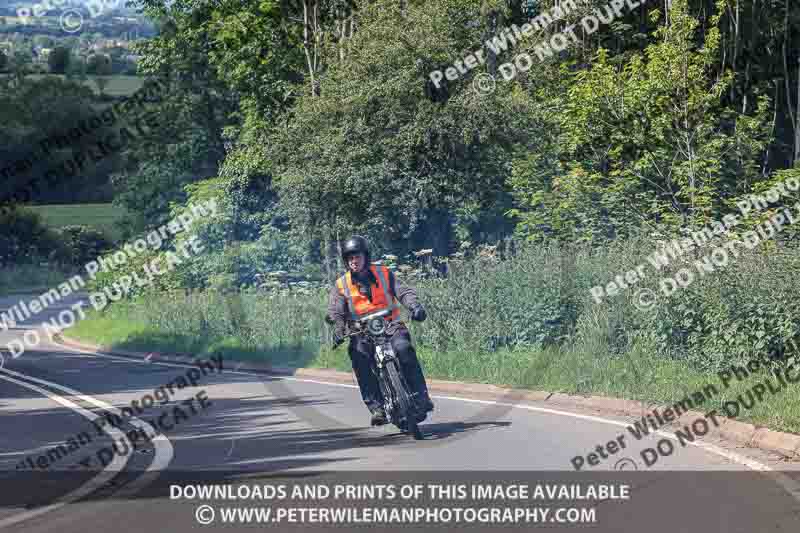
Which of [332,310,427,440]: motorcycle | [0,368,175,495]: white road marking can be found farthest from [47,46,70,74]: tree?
[332,310,427,440]: motorcycle

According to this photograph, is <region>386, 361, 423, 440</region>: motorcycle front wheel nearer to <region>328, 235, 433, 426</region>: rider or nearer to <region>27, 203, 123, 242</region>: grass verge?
<region>328, 235, 433, 426</region>: rider

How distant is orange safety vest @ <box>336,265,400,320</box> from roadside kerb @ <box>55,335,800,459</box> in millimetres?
3207

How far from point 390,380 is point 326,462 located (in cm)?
151

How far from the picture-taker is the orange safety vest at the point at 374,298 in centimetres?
1260

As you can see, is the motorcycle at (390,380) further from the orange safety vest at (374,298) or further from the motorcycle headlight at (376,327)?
the orange safety vest at (374,298)

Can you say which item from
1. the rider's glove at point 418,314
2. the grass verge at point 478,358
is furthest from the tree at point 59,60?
the rider's glove at point 418,314

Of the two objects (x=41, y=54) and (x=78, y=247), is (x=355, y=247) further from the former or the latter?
(x=41, y=54)

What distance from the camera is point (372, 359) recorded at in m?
12.8

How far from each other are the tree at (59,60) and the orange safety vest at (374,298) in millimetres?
128683

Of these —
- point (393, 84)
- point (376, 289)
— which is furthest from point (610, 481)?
point (393, 84)

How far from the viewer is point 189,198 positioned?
45.3 metres

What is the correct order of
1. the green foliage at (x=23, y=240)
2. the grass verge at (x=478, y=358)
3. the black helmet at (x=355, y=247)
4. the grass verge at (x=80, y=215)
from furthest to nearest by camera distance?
the grass verge at (x=80, y=215)
the green foliage at (x=23, y=240)
the grass verge at (x=478, y=358)
the black helmet at (x=355, y=247)

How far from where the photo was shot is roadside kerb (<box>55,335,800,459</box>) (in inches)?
444

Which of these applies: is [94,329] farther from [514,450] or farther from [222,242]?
[514,450]
